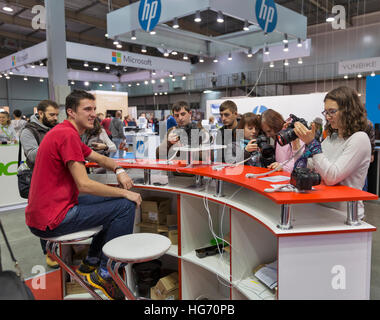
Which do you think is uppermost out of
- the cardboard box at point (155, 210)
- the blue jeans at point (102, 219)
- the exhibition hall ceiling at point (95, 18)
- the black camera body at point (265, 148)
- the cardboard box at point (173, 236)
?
the exhibition hall ceiling at point (95, 18)

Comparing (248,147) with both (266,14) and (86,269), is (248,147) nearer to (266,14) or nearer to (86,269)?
(86,269)

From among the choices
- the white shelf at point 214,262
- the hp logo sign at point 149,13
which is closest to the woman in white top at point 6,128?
the hp logo sign at point 149,13

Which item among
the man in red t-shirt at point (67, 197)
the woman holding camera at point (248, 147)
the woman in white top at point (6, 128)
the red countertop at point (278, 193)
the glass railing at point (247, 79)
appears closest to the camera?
the red countertop at point (278, 193)

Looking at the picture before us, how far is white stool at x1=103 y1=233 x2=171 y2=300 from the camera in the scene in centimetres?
152

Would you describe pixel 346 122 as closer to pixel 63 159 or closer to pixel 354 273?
pixel 354 273

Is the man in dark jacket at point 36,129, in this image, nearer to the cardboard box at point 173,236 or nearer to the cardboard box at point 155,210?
the cardboard box at point 155,210

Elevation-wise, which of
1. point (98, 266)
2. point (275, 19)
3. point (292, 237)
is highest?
point (275, 19)

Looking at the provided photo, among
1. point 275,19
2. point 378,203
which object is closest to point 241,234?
point 378,203

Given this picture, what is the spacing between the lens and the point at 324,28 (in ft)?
53.7

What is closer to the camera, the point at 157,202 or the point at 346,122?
the point at 346,122

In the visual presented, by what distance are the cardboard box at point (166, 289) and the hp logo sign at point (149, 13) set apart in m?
4.26

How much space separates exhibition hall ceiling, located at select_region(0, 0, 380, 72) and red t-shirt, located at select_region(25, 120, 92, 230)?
893cm

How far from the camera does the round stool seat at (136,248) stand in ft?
4.99
